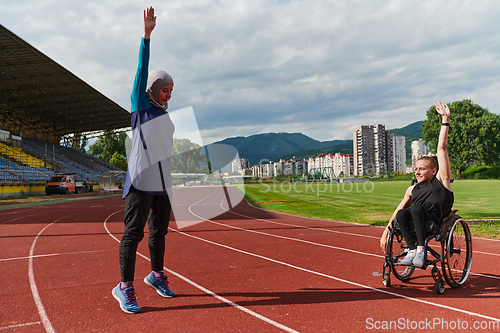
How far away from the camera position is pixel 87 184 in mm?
36438

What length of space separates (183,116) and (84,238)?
469 cm

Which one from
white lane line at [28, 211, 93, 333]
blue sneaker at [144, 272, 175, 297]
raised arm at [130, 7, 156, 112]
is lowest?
white lane line at [28, 211, 93, 333]

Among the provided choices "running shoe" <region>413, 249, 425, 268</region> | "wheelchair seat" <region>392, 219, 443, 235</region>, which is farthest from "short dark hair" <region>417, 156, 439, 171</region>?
"running shoe" <region>413, 249, 425, 268</region>

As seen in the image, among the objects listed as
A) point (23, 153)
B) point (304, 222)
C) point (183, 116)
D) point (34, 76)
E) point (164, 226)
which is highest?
point (34, 76)

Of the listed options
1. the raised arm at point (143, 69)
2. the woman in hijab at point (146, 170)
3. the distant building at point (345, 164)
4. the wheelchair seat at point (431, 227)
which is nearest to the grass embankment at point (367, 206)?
the wheelchair seat at point (431, 227)

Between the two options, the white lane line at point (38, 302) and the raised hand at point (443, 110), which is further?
the raised hand at point (443, 110)

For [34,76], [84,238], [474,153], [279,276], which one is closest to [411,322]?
[279,276]

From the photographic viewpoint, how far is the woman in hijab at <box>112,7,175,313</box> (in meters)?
3.16

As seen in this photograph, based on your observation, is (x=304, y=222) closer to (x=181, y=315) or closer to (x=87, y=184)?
(x=181, y=315)

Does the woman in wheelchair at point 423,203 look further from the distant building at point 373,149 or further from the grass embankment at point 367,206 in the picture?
the distant building at point 373,149

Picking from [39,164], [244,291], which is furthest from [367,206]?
[39,164]

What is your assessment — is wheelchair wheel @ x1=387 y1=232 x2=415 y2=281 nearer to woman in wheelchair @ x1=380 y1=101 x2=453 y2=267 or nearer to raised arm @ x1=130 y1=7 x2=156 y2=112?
woman in wheelchair @ x1=380 y1=101 x2=453 y2=267

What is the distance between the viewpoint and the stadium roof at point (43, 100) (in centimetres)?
2361

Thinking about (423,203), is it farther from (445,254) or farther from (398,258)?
(398,258)
